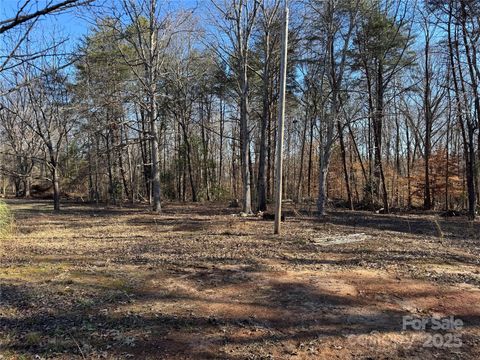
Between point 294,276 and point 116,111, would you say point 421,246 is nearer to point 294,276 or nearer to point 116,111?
point 294,276

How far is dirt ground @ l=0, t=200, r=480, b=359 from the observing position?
129 inches

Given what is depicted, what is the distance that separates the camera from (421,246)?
805 cm

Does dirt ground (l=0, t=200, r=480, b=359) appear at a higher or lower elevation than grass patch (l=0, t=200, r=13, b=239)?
lower

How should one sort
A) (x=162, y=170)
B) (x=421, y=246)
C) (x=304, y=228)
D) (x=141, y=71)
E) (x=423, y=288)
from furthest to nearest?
(x=162, y=170) → (x=141, y=71) → (x=304, y=228) → (x=421, y=246) → (x=423, y=288)

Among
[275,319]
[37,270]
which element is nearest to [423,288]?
[275,319]

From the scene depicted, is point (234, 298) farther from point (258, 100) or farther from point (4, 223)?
point (258, 100)

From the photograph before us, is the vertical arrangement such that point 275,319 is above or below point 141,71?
below

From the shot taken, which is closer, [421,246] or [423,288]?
[423,288]

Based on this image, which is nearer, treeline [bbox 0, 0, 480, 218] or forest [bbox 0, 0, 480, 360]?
forest [bbox 0, 0, 480, 360]

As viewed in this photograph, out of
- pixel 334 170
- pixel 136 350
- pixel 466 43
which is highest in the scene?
pixel 466 43

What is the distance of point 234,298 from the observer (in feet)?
14.5

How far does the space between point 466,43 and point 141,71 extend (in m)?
14.8

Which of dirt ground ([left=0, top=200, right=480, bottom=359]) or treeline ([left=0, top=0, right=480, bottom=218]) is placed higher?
treeline ([left=0, top=0, right=480, bottom=218])

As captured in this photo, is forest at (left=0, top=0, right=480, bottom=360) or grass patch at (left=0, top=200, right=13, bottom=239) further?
grass patch at (left=0, top=200, right=13, bottom=239)
